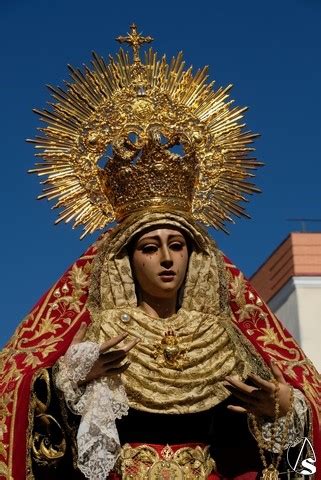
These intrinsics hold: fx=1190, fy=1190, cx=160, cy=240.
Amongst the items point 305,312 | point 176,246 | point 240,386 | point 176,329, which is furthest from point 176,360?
point 305,312

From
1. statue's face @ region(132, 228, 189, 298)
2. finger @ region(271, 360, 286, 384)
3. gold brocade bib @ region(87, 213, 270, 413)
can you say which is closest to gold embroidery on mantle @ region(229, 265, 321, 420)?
gold brocade bib @ region(87, 213, 270, 413)

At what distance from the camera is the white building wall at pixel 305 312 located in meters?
20.2

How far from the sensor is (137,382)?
232 inches

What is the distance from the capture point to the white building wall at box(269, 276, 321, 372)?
66.1 feet

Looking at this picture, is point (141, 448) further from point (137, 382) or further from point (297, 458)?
point (297, 458)

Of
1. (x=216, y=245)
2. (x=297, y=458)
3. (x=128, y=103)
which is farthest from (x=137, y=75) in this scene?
(x=297, y=458)

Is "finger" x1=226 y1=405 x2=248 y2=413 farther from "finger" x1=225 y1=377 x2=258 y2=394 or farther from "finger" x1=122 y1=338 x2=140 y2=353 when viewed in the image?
"finger" x1=122 y1=338 x2=140 y2=353

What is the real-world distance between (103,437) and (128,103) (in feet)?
6.36

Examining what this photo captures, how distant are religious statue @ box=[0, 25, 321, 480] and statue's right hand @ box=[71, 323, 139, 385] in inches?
0.4

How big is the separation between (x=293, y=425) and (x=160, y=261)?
3.52ft

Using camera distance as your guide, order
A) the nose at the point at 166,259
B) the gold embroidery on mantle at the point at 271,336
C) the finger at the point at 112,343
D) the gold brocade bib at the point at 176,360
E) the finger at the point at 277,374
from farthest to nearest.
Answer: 1. the gold embroidery on mantle at the point at 271,336
2. the nose at the point at 166,259
3. the finger at the point at 277,374
4. the gold brocade bib at the point at 176,360
5. the finger at the point at 112,343

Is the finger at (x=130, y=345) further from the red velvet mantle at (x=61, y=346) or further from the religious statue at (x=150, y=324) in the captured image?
the red velvet mantle at (x=61, y=346)

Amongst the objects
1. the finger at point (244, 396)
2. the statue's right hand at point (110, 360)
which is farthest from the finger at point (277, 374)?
the statue's right hand at point (110, 360)

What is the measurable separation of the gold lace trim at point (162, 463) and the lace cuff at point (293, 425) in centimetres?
32
